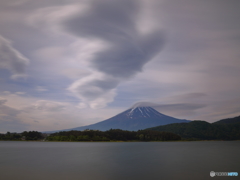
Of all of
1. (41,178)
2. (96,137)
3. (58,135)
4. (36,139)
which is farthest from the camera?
(36,139)

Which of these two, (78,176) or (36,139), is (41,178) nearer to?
(78,176)

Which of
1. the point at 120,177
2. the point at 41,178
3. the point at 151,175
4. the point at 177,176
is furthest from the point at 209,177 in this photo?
the point at 41,178

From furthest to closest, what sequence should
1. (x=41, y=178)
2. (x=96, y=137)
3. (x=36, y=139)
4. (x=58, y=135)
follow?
1. (x=36, y=139)
2. (x=58, y=135)
3. (x=96, y=137)
4. (x=41, y=178)

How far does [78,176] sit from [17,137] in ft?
630

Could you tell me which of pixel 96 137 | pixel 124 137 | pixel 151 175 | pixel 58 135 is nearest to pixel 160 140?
pixel 124 137

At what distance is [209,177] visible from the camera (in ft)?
97.2

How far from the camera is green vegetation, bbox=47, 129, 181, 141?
6550 inches

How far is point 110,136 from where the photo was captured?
17312 centimetres

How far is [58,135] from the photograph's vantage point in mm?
177000

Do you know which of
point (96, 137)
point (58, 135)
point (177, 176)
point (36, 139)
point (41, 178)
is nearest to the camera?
point (41, 178)

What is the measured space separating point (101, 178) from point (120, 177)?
2.44 m

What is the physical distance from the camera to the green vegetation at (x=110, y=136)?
16638cm

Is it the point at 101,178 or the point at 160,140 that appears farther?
the point at 160,140

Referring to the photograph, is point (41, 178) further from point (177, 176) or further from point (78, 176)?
point (177, 176)
